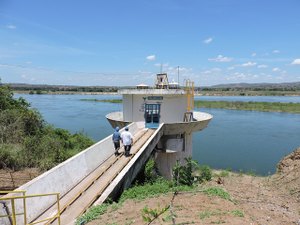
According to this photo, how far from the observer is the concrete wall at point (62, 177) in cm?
752

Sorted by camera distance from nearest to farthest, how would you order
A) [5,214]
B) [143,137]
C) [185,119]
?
[5,214] → [143,137] → [185,119]

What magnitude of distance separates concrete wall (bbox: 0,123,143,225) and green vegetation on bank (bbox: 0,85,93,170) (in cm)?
615

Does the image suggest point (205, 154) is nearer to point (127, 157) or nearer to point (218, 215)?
point (127, 157)

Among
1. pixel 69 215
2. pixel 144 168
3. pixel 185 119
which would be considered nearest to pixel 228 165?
pixel 185 119

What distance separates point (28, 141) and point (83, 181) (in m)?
10.8

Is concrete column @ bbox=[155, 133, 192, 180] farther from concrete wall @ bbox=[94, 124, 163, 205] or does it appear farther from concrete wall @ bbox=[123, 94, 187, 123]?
concrete wall @ bbox=[94, 124, 163, 205]

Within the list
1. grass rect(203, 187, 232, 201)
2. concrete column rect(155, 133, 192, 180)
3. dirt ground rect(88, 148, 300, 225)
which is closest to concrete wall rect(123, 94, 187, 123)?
concrete column rect(155, 133, 192, 180)

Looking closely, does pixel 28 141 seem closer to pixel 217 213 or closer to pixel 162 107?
pixel 162 107

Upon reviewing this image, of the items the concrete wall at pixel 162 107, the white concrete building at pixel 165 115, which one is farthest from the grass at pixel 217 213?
the concrete wall at pixel 162 107

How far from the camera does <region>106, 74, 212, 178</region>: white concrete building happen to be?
1873 cm

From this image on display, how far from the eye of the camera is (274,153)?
106ft

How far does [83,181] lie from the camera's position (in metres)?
9.95

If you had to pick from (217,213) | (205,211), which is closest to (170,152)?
(205,211)

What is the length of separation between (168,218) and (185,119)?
13.8m
